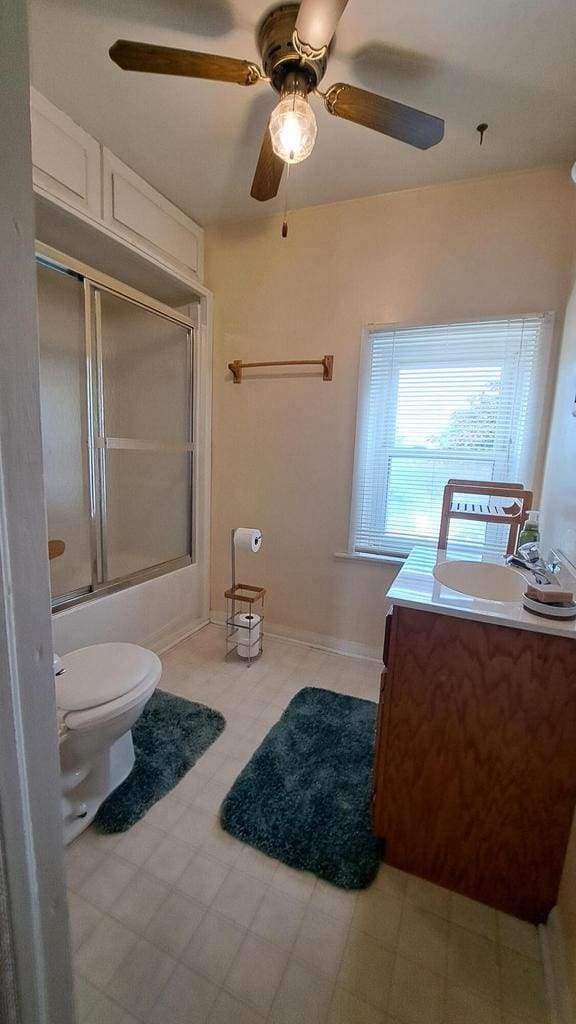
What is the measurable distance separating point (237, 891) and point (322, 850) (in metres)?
0.28

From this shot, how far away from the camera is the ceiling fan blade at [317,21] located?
0.95 m

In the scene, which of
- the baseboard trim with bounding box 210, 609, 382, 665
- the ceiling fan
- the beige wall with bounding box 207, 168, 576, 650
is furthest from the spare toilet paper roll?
the ceiling fan

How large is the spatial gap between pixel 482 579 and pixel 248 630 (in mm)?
1354

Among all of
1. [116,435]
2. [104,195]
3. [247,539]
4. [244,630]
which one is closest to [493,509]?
[247,539]

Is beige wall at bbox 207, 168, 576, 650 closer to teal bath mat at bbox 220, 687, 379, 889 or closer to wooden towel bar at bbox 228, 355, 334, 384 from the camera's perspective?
wooden towel bar at bbox 228, 355, 334, 384

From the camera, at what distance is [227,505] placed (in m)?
2.67

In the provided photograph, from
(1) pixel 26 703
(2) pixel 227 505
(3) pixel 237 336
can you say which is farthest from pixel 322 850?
(3) pixel 237 336

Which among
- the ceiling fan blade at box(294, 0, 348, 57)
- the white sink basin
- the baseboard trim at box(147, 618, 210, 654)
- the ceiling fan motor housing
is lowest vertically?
the baseboard trim at box(147, 618, 210, 654)

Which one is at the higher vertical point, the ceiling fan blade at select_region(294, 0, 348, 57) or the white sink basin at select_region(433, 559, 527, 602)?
the ceiling fan blade at select_region(294, 0, 348, 57)

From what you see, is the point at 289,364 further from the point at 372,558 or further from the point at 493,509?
the point at 493,509

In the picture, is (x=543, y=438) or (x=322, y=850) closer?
(x=322, y=850)

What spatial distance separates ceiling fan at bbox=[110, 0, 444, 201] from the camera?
112cm

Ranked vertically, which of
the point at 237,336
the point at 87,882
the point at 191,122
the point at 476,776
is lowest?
the point at 87,882

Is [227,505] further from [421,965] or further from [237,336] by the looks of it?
[421,965]
